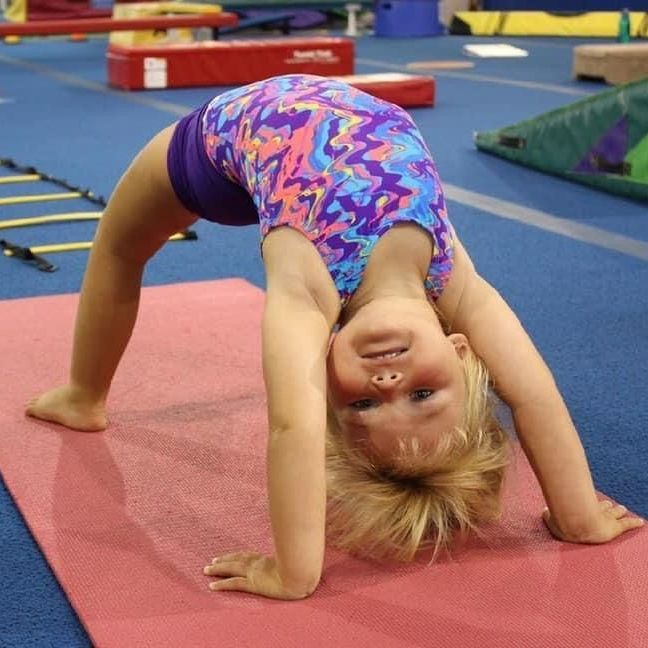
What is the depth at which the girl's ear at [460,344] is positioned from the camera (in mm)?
1641

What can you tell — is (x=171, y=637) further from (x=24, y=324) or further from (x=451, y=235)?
(x=24, y=324)

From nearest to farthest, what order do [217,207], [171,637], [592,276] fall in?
[171,637] → [217,207] → [592,276]

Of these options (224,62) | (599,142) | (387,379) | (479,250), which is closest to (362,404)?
(387,379)

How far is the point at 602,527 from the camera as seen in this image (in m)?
1.68

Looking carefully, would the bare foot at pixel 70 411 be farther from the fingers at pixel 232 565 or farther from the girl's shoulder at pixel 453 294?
the girl's shoulder at pixel 453 294

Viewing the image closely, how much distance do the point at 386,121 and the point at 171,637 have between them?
855 millimetres

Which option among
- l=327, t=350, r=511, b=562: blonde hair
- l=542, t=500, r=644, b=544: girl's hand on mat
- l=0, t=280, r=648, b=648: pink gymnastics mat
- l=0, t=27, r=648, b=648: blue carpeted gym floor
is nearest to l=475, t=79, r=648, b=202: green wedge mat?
l=0, t=27, r=648, b=648: blue carpeted gym floor

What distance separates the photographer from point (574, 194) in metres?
4.26

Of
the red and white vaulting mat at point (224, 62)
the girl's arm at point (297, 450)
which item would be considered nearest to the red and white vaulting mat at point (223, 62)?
the red and white vaulting mat at point (224, 62)

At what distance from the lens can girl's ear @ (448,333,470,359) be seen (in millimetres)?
1641

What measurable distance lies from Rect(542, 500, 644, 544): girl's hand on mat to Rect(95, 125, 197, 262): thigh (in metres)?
0.80

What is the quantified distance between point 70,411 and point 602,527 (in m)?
0.99

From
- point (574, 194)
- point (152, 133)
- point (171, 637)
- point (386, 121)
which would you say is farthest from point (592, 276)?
point (152, 133)

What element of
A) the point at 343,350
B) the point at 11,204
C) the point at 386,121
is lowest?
the point at 11,204
